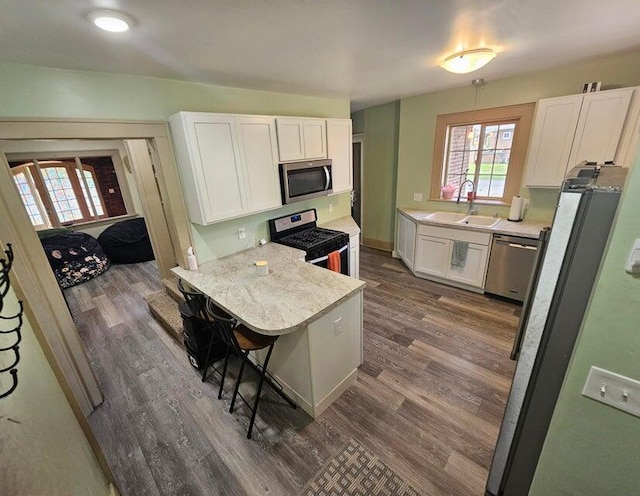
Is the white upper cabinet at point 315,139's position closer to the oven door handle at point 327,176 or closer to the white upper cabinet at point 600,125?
the oven door handle at point 327,176

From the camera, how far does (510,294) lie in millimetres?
3293

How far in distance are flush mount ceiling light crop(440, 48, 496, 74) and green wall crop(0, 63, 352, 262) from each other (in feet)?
5.85

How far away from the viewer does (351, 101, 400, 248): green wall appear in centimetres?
457

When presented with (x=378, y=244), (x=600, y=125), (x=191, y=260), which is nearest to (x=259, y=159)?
(x=191, y=260)

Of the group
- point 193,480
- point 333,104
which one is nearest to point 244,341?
point 193,480

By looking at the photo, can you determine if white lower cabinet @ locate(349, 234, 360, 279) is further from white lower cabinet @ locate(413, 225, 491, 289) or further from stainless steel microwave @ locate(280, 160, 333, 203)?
white lower cabinet @ locate(413, 225, 491, 289)

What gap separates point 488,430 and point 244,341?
1836 mm

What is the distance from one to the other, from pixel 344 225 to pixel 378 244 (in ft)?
5.55

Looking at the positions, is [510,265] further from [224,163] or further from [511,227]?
[224,163]

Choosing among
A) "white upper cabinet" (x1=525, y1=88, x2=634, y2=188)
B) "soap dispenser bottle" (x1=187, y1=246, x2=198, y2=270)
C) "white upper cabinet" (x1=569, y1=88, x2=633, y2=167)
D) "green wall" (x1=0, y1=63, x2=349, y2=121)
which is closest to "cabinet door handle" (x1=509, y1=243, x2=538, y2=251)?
"white upper cabinet" (x1=525, y1=88, x2=634, y2=188)

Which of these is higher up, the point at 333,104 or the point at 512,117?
the point at 333,104

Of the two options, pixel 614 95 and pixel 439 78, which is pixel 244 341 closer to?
pixel 439 78

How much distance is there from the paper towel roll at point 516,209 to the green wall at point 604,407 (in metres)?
3.08

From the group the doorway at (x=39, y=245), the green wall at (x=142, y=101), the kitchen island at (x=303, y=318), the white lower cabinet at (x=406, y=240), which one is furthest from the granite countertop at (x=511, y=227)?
the doorway at (x=39, y=245)
